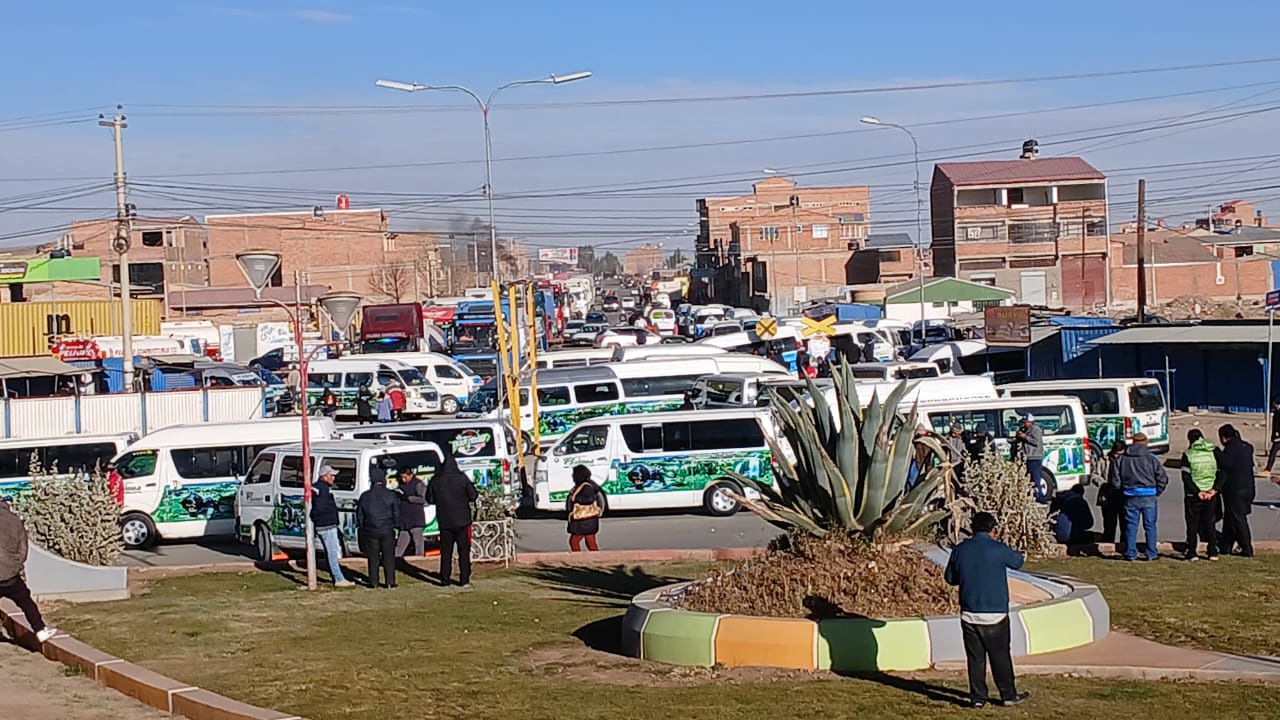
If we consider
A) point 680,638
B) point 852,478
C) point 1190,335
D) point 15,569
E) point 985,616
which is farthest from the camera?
point 1190,335

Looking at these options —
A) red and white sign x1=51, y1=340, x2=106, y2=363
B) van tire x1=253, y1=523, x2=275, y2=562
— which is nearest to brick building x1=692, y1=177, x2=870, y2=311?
red and white sign x1=51, y1=340, x2=106, y2=363

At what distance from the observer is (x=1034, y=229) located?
270ft

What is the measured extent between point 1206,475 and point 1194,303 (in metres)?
54.1

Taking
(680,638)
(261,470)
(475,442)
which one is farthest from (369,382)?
(680,638)

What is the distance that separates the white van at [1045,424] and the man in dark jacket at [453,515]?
11.2 metres

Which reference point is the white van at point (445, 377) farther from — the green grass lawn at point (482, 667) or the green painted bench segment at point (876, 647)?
the green painted bench segment at point (876, 647)

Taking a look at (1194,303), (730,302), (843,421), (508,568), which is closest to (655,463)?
(508,568)

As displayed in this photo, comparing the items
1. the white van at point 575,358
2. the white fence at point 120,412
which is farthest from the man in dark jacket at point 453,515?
the white van at point 575,358

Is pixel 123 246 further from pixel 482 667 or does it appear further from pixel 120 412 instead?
pixel 482 667

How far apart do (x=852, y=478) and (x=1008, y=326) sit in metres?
31.5

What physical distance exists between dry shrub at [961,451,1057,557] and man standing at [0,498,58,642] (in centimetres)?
967

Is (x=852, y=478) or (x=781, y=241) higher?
(x=781, y=241)

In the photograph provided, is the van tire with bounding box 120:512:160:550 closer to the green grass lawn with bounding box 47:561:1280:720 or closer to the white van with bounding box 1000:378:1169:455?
the green grass lawn with bounding box 47:561:1280:720

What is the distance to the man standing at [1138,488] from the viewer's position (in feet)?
55.7
